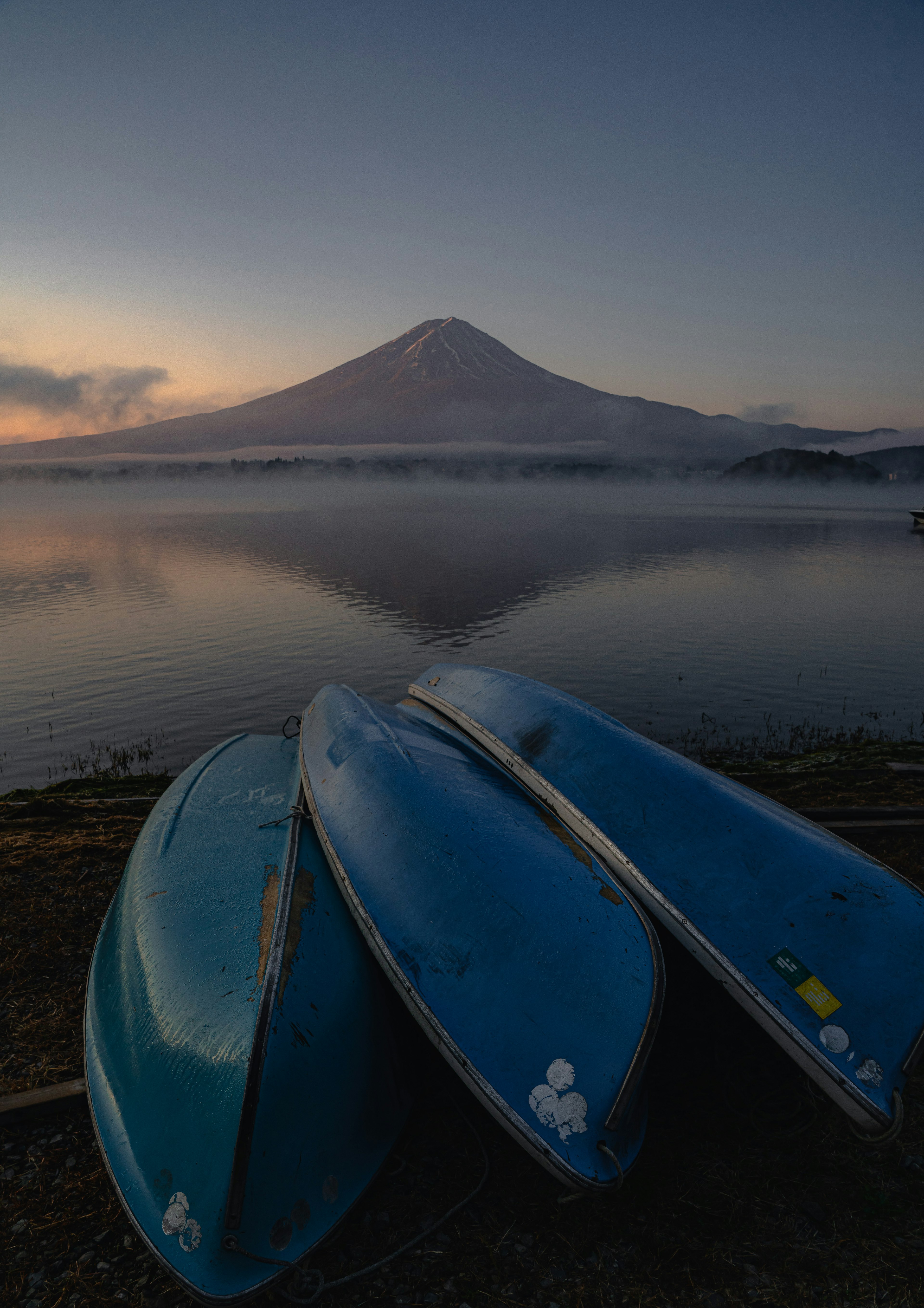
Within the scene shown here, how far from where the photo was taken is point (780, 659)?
63.3 feet

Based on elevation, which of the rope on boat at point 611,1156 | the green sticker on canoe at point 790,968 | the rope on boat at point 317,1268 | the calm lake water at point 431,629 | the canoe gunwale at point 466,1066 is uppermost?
the green sticker on canoe at point 790,968

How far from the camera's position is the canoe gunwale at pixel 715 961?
11.2 ft

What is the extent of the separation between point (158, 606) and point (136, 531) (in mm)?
43610

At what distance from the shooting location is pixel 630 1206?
344 cm

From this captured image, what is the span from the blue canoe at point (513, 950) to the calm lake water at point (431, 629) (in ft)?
28.5

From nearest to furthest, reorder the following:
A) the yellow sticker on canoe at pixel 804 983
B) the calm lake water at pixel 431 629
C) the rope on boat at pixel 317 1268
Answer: the rope on boat at pixel 317 1268
the yellow sticker on canoe at pixel 804 983
the calm lake water at pixel 431 629

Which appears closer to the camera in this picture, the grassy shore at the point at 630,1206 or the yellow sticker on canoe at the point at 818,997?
the grassy shore at the point at 630,1206

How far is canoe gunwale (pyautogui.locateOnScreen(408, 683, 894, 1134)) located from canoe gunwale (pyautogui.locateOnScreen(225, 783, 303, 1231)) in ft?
7.14

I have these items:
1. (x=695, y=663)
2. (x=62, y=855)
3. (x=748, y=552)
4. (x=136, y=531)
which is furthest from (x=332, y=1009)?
(x=136, y=531)

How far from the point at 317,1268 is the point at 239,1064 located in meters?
0.97

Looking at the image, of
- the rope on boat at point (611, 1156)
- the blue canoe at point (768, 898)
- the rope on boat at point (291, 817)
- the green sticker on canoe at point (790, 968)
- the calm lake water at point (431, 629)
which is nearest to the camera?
the rope on boat at point (611, 1156)

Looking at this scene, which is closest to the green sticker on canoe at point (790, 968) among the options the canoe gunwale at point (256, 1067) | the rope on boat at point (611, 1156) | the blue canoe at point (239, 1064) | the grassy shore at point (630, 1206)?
the grassy shore at point (630, 1206)

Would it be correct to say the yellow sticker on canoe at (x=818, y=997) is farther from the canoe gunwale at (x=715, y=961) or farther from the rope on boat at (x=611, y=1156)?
→ the rope on boat at (x=611, y=1156)

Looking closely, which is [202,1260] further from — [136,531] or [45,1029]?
[136,531]
